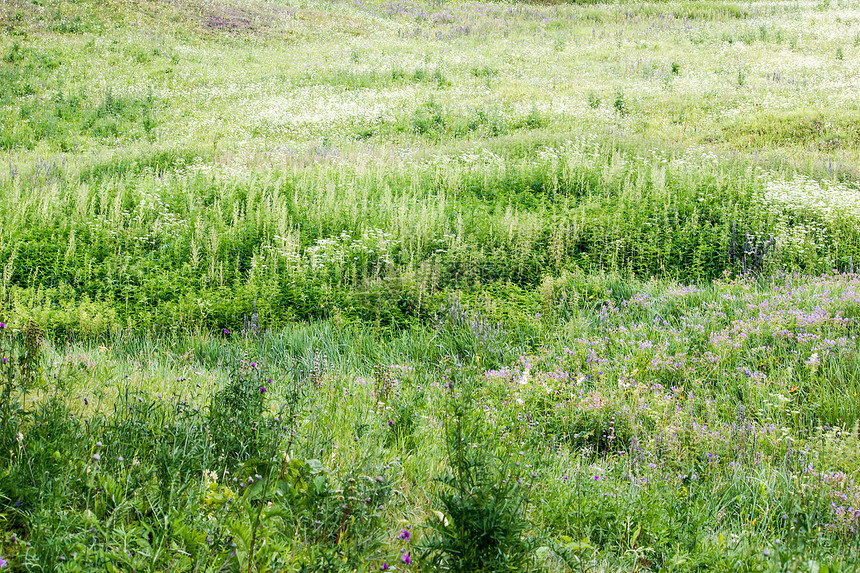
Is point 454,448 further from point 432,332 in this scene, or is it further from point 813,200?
point 813,200

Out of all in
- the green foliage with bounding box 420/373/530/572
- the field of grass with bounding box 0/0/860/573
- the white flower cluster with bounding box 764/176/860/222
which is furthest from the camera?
the white flower cluster with bounding box 764/176/860/222

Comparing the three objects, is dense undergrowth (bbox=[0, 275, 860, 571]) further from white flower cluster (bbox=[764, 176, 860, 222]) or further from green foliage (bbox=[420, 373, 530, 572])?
white flower cluster (bbox=[764, 176, 860, 222])

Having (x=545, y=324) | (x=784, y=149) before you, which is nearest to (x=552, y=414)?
(x=545, y=324)

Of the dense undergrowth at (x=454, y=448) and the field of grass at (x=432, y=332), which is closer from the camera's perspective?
the dense undergrowth at (x=454, y=448)

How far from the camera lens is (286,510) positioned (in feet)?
7.98

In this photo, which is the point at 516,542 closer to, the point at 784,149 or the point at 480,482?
the point at 480,482

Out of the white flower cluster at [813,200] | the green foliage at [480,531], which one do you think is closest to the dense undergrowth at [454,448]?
the green foliage at [480,531]

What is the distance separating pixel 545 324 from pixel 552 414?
5.98ft

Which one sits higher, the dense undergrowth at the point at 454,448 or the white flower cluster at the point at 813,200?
the white flower cluster at the point at 813,200

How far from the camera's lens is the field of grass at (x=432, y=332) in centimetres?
269

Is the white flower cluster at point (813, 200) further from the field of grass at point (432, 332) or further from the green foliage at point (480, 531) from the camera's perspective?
the green foliage at point (480, 531)

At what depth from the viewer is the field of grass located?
2686mm

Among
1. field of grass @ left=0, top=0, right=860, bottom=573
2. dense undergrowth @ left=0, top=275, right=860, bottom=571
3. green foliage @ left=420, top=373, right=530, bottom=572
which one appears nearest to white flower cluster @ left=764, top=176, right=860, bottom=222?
field of grass @ left=0, top=0, right=860, bottom=573

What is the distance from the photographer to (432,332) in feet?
20.9
